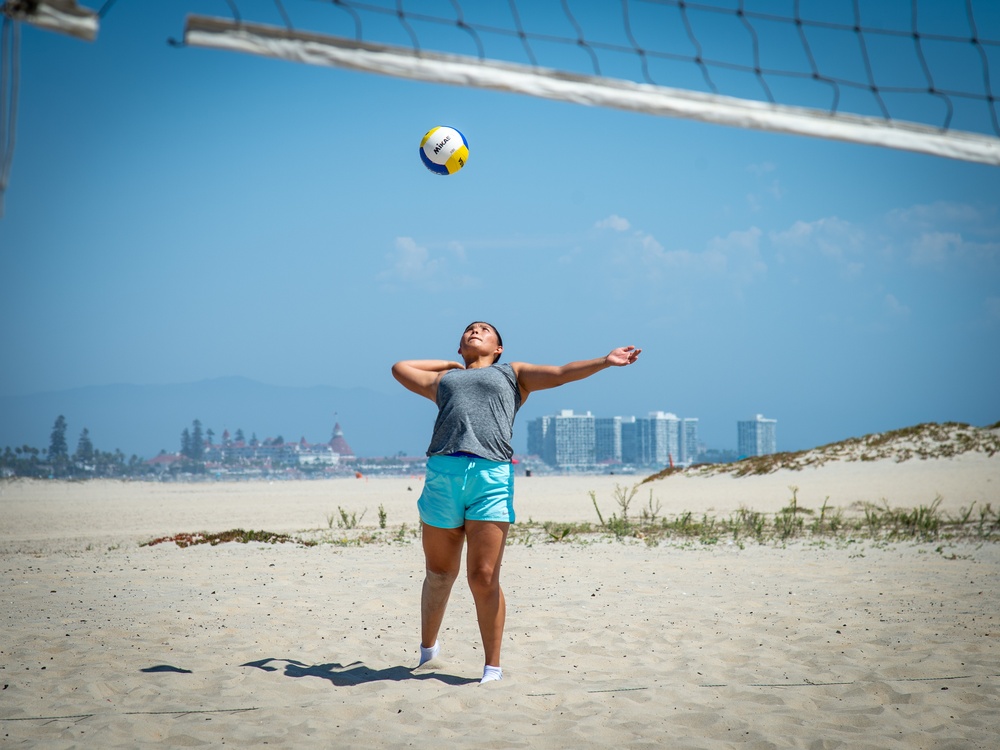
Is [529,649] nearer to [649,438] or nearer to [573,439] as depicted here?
[573,439]

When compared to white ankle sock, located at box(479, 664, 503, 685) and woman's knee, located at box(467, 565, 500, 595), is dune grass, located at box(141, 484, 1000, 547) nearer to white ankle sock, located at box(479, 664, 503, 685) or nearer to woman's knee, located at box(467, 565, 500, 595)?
white ankle sock, located at box(479, 664, 503, 685)

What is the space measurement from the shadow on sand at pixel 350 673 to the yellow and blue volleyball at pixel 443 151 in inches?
127

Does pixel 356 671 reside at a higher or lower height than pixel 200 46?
lower

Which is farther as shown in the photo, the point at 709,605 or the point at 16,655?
the point at 709,605

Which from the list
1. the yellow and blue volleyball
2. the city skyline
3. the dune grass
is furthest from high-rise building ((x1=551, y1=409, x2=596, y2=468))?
the yellow and blue volleyball

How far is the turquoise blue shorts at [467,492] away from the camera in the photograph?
3.97m

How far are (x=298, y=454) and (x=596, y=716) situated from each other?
Answer: 130 metres

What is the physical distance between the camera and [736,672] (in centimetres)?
439

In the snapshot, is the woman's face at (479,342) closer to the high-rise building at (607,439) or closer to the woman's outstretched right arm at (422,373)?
the woman's outstretched right arm at (422,373)

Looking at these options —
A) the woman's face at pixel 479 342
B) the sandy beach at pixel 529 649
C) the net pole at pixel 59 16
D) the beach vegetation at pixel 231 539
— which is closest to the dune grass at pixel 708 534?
the beach vegetation at pixel 231 539

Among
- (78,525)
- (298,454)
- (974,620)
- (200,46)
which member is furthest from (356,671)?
(298,454)

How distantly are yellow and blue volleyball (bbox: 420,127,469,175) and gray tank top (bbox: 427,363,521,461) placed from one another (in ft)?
7.09

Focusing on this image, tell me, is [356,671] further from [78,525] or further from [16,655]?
[78,525]

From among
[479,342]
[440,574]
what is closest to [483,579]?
[440,574]
